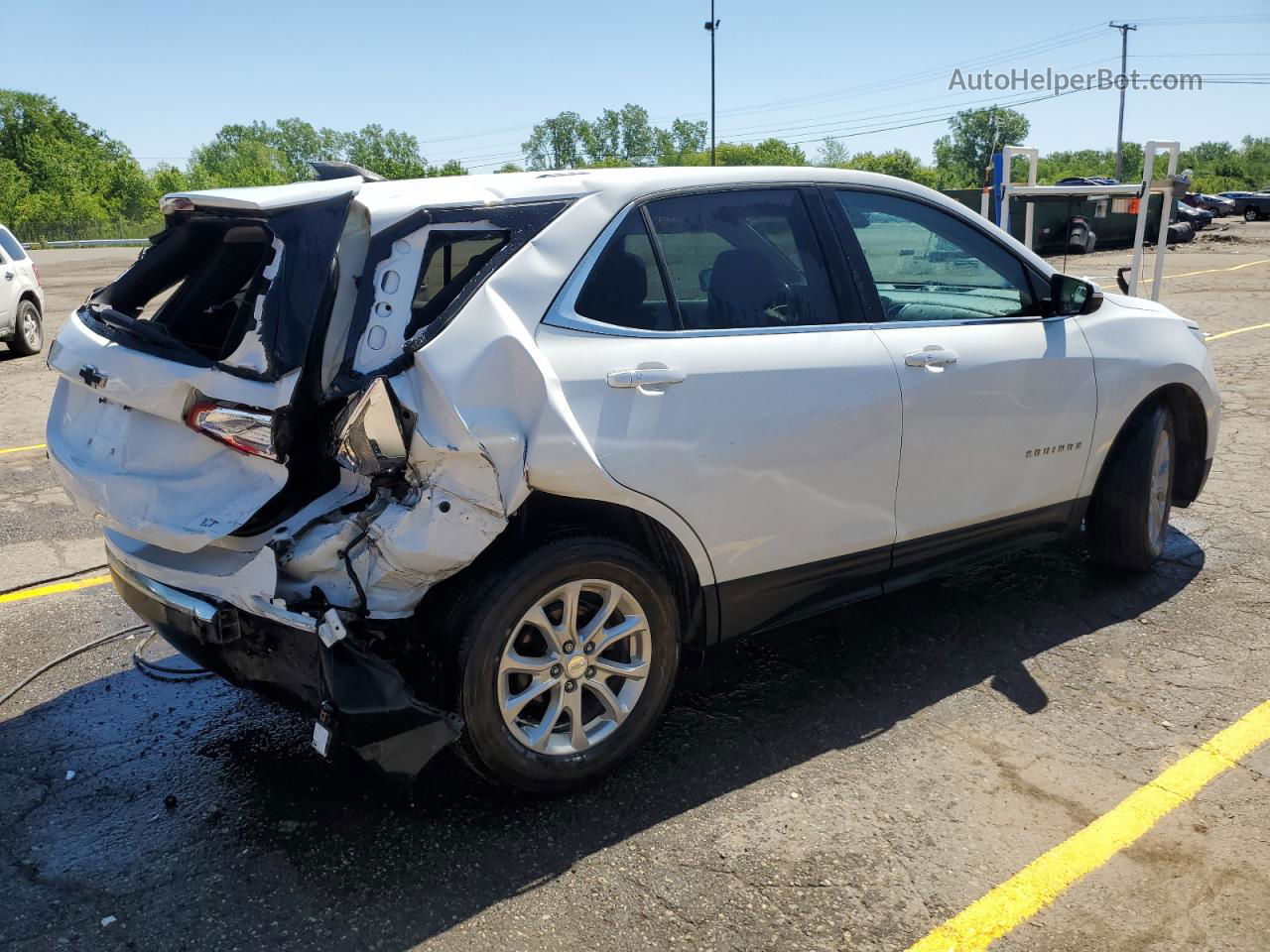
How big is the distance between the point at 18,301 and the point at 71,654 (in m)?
11.4

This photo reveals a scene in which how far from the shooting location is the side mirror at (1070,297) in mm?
4242

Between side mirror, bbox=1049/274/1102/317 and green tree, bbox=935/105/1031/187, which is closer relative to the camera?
side mirror, bbox=1049/274/1102/317

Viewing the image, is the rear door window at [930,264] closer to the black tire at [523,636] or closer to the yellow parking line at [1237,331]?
the black tire at [523,636]

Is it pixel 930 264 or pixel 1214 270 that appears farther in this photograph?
pixel 1214 270

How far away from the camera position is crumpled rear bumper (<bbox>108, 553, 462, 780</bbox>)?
2.74 meters

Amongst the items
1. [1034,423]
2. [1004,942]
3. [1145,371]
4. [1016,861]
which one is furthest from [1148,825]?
[1145,371]

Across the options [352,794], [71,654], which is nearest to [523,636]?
[352,794]

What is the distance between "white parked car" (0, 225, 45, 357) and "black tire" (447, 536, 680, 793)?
12977 millimetres

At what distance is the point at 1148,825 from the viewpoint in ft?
9.85

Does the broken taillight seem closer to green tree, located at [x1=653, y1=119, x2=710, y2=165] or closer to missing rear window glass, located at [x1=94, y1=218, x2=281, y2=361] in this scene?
missing rear window glass, located at [x1=94, y1=218, x2=281, y2=361]

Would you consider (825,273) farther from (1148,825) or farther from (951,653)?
(1148,825)

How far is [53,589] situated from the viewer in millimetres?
4984

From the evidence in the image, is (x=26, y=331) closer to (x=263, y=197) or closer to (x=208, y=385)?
(x=263, y=197)

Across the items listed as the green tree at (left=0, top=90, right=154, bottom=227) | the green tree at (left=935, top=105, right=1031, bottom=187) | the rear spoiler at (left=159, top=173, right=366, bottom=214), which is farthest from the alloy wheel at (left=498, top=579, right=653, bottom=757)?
the green tree at (left=935, top=105, right=1031, bottom=187)
